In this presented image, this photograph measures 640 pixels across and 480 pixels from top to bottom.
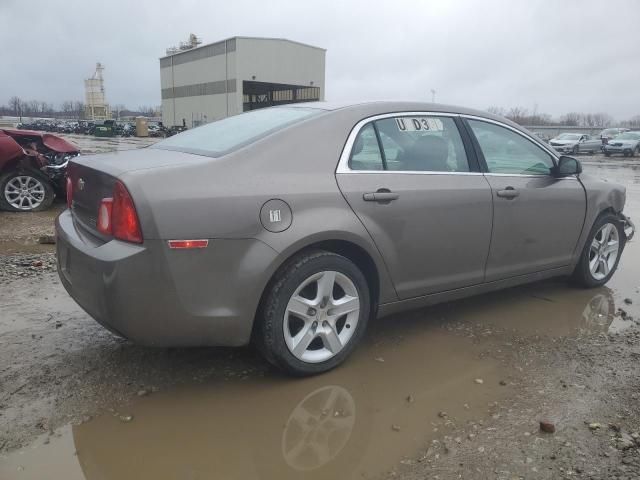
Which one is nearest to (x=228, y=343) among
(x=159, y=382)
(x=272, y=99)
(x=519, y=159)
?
(x=159, y=382)

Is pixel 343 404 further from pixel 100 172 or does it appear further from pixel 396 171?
pixel 100 172

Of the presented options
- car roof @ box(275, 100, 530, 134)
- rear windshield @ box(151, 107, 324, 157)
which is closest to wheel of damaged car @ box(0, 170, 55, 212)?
rear windshield @ box(151, 107, 324, 157)

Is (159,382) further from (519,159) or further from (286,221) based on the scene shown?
(519,159)

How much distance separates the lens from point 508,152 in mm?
4082

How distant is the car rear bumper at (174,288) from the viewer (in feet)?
8.34

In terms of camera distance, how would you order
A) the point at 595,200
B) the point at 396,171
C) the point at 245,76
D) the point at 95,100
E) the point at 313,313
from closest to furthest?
the point at 313,313 < the point at 396,171 < the point at 595,200 < the point at 245,76 < the point at 95,100

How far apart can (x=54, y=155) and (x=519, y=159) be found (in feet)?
25.0

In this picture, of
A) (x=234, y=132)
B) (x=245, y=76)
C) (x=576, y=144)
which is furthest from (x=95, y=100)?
(x=234, y=132)

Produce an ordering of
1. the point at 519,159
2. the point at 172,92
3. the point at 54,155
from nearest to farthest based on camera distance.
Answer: the point at 519,159, the point at 54,155, the point at 172,92

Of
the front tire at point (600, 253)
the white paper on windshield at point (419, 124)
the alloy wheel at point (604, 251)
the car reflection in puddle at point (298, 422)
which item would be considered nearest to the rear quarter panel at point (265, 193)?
the white paper on windshield at point (419, 124)

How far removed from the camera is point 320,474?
2301 mm

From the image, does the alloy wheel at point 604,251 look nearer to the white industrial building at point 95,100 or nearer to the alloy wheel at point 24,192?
the alloy wheel at point 24,192

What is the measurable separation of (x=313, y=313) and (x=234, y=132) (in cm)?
125

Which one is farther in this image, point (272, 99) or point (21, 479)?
point (272, 99)
